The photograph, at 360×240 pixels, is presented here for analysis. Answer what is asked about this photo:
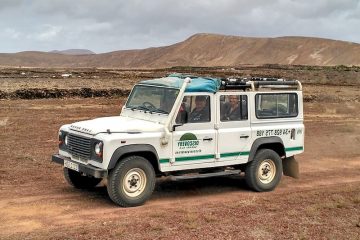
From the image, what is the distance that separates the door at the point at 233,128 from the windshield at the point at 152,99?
1.00m

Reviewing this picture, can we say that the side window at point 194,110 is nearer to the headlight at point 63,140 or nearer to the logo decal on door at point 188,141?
the logo decal on door at point 188,141

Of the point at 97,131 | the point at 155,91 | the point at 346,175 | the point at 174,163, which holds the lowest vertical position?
the point at 346,175

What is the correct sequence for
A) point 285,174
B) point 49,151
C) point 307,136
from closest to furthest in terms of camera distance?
point 285,174 < point 49,151 < point 307,136

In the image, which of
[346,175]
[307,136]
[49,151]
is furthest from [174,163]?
[307,136]

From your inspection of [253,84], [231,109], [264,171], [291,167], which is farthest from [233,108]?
[291,167]

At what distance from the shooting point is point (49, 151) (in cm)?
1505

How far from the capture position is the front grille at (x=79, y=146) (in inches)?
352

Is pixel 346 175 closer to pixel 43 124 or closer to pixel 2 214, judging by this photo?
pixel 2 214

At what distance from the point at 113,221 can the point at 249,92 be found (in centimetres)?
398

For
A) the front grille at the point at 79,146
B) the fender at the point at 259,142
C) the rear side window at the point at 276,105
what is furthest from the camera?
the rear side window at the point at 276,105

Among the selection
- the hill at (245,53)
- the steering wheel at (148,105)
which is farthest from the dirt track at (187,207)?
the hill at (245,53)

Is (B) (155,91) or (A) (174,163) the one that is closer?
(A) (174,163)

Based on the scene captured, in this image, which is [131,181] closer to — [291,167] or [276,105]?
[276,105]

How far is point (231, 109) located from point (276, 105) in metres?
1.29
